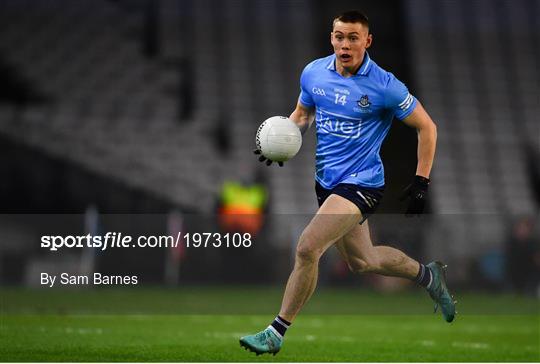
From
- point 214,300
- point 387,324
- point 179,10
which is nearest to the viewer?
point 387,324

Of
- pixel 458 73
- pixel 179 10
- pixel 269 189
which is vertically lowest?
pixel 269 189

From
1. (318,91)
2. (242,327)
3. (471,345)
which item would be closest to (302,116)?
(318,91)

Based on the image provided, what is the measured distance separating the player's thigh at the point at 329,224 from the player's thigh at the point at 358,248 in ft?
1.02

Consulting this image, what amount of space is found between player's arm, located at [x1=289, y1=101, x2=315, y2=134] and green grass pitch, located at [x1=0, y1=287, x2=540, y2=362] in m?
2.08

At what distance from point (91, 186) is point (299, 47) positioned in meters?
8.01

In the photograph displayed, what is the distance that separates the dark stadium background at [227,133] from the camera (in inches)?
818

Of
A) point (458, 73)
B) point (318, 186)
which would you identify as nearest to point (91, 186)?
point (458, 73)

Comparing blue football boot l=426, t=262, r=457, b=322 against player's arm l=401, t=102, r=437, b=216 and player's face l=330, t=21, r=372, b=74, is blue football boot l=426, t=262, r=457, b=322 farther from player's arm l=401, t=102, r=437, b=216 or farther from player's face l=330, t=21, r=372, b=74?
player's face l=330, t=21, r=372, b=74

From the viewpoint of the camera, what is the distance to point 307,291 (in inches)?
306

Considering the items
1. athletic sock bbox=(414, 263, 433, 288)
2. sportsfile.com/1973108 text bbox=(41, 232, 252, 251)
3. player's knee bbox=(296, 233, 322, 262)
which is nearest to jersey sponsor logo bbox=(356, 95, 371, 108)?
player's knee bbox=(296, 233, 322, 262)

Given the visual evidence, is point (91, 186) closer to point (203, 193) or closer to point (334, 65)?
point (203, 193)

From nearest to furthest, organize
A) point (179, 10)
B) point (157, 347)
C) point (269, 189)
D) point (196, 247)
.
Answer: point (157, 347), point (196, 247), point (269, 189), point (179, 10)

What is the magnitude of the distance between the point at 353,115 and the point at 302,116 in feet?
1.77

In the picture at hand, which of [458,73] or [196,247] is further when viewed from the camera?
[458,73]
